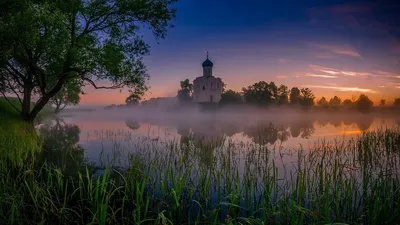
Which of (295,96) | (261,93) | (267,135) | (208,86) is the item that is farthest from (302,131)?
(295,96)

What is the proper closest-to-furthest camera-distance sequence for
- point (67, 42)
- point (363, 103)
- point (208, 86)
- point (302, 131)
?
1. point (67, 42)
2. point (302, 131)
3. point (208, 86)
4. point (363, 103)

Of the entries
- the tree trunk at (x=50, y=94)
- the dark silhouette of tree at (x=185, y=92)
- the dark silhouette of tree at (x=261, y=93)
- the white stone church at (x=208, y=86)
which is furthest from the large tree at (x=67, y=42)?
the dark silhouette of tree at (x=185, y=92)

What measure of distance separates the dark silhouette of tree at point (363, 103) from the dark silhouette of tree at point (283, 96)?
3929cm

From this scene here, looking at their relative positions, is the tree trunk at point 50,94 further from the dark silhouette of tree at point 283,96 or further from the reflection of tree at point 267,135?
the dark silhouette of tree at point 283,96

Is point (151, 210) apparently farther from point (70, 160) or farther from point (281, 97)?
point (281, 97)

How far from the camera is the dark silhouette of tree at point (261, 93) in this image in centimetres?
9006

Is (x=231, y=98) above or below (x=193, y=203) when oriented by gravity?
above

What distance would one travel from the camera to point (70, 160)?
11797mm

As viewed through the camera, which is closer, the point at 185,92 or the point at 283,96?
the point at 283,96

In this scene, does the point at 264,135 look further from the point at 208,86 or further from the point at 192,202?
the point at 208,86

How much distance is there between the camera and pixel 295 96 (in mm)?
100812

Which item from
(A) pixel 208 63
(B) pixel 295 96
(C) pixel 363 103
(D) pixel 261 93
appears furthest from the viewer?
(C) pixel 363 103

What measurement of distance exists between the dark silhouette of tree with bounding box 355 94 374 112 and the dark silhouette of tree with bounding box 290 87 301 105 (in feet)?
108

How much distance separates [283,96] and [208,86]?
3043 centimetres
